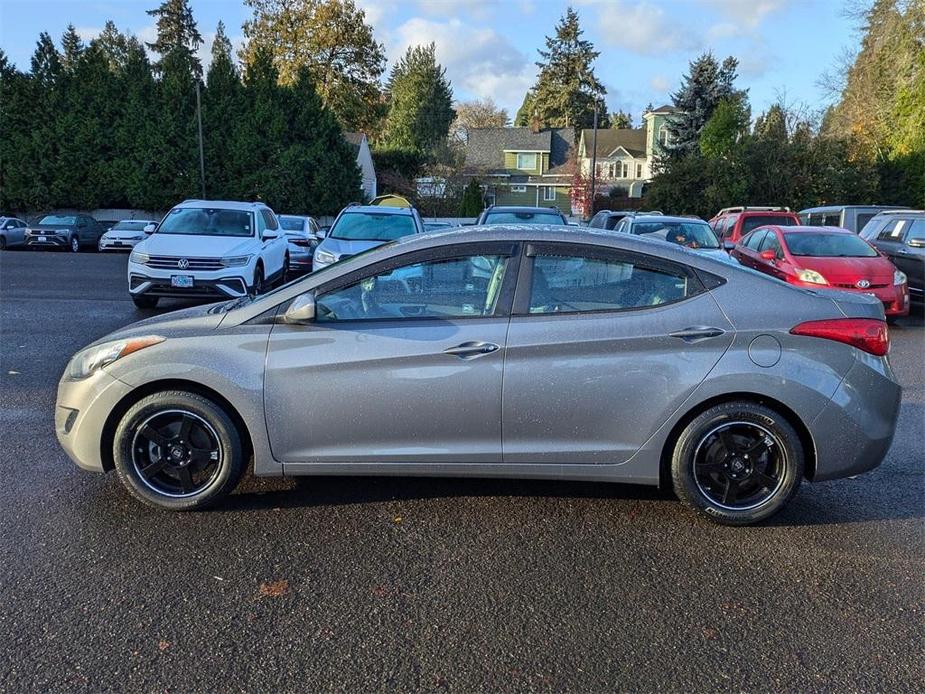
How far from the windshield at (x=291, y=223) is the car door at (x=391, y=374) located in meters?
18.0

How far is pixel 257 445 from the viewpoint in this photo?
13.3 feet

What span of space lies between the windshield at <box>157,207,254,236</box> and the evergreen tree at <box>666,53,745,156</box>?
40871 millimetres

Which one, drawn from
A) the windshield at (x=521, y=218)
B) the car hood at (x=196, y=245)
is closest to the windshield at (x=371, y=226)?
the car hood at (x=196, y=245)

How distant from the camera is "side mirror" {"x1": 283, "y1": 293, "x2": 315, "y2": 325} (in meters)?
3.97

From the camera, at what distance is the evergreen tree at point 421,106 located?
71.6 m

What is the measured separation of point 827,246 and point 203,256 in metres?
10.1

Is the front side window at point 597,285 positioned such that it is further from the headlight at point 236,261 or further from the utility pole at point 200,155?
the utility pole at point 200,155

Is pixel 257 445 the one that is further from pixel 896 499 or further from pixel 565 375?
pixel 896 499

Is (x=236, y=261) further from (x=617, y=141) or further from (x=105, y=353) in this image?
(x=617, y=141)

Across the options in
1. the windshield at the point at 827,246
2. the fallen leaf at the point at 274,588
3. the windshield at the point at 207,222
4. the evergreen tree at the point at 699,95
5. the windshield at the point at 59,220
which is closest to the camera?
the fallen leaf at the point at 274,588

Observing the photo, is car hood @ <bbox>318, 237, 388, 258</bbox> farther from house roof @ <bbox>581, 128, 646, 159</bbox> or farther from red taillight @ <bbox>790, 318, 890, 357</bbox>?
house roof @ <bbox>581, 128, 646, 159</bbox>

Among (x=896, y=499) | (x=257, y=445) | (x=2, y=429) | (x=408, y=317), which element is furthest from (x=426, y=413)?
(x=2, y=429)

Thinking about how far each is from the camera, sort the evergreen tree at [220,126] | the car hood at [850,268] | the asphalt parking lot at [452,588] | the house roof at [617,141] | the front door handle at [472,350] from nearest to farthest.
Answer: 1. the asphalt parking lot at [452,588]
2. the front door handle at [472,350]
3. the car hood at [850,268]
4. the evergreen tree at [220,126]
5. the house roof at [617,141]

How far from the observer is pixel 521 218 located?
15.2 metres
